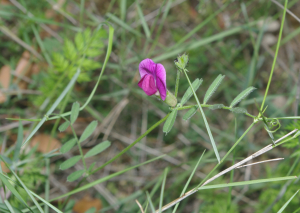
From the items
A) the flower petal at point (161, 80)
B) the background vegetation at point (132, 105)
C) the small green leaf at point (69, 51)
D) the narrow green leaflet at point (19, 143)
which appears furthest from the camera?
the background vegetation at point (132, 105)

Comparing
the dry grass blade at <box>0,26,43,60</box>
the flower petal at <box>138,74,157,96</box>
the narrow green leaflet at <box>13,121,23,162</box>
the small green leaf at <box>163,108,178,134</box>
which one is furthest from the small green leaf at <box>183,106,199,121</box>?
the dry grass blade at <box>0,26,43,60</box>

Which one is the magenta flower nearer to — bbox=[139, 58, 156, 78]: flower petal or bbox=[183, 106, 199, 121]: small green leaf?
bbox=[139, 58, 156, 78]: flower petal

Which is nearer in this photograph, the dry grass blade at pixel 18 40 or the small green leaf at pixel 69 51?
the small green leaf at pixel 69 51

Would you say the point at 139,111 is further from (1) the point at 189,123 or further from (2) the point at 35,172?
(2) the point at 35,172

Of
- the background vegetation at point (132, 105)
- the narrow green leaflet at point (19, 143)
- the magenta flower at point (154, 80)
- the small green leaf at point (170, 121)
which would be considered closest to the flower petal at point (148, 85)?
the magenta flower at point (154, 80)

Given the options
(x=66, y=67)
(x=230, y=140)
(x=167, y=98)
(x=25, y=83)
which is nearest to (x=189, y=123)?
(x=230, y=140)

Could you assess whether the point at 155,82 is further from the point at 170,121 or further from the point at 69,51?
the point at 69,51

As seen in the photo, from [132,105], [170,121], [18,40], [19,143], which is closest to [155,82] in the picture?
[170,121]

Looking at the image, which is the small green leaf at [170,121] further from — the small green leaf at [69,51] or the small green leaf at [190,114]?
the small green leaf at [69,51]
